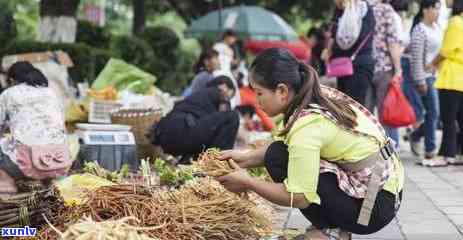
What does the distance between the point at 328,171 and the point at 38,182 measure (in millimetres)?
3322

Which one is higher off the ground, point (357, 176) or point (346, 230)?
point (357, 176)

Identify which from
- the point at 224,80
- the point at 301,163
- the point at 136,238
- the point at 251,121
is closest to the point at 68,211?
the point at 136,238

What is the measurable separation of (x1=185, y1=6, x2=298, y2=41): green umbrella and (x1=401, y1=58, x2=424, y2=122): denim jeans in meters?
7.74

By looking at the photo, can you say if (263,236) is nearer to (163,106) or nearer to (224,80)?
(224,80)

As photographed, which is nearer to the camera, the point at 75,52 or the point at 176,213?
the point at 176,213

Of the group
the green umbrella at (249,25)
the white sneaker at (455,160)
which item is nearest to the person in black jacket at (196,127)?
the white sneaker at (455,160)

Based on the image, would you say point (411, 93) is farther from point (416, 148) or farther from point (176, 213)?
point (176, 213)

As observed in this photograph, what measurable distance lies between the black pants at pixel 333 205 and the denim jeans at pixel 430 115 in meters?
4.95

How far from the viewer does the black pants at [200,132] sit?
836 centimetres

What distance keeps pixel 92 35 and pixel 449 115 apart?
876 cm

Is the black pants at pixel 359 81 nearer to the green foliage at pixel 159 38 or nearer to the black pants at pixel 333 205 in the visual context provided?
the black pants at pixel 333 205

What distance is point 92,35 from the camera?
16.2 metres

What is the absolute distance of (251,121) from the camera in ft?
40.0

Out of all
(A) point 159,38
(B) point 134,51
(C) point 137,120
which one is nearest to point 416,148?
(C) point 137,120
